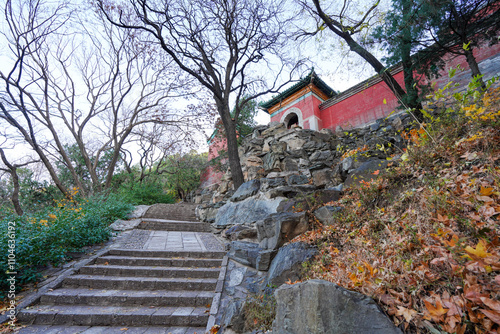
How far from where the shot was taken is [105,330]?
116 inches

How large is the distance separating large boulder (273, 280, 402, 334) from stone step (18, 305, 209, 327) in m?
1.84

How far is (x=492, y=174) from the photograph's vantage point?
6.45ft

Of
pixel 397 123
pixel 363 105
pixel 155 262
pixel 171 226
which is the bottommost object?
pixel 155 262

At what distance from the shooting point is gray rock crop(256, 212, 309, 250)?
3.61 m

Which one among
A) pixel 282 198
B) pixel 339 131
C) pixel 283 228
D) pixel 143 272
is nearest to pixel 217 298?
pixel 283 228

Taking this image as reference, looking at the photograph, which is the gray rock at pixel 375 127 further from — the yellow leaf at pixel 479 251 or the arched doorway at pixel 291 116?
the yellow leaf at pixel 479 251

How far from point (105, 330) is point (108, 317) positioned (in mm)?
166

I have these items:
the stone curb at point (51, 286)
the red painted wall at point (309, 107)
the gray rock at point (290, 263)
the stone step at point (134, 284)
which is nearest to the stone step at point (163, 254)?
the stone curb at point (51, 286)

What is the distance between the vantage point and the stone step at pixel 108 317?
119 inches

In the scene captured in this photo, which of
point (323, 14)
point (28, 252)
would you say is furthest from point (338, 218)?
point (323, 14)

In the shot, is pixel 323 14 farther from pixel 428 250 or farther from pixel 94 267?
pixel 94 267

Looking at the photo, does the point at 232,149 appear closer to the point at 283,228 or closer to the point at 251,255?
the point at 251,255

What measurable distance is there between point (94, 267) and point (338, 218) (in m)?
4.43

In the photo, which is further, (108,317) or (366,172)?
(366,172)
